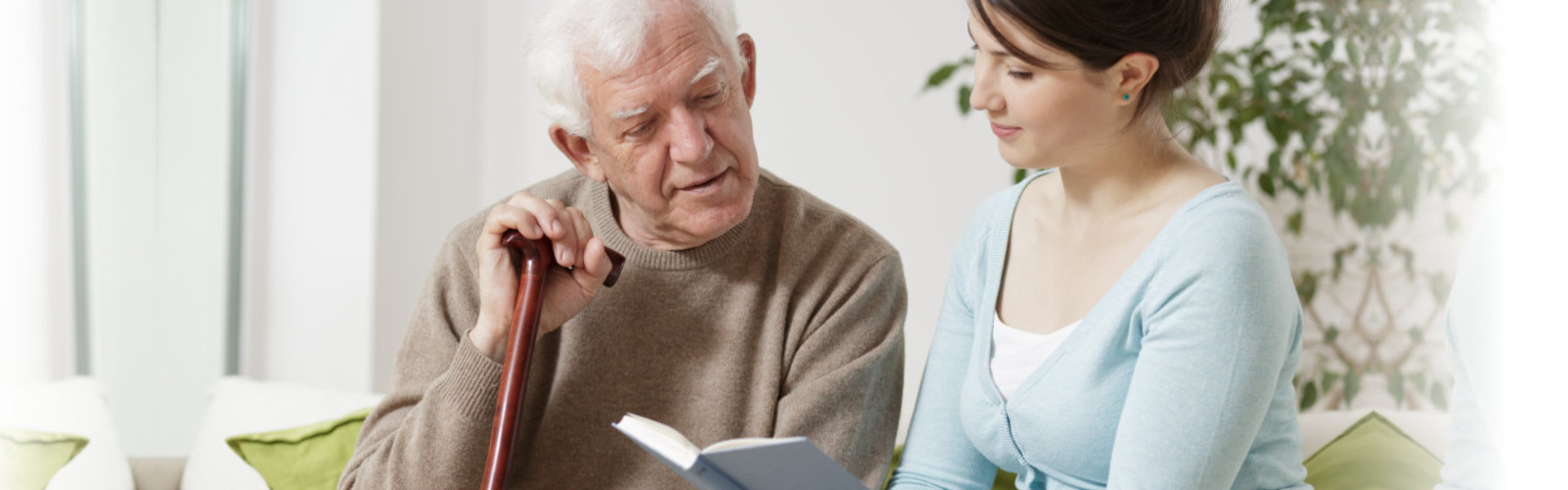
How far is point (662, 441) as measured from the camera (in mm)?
913

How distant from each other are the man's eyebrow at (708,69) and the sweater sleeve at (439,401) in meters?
0.39

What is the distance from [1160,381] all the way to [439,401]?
78 cm

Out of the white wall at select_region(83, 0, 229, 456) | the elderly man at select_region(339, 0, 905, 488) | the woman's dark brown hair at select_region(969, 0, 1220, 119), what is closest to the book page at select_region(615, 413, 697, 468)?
the elderly man at select_region(339, 0, 905, 488)

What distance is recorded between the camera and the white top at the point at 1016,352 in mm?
1125

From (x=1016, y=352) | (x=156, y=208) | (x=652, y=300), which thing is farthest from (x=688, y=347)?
(x=156, y=208)

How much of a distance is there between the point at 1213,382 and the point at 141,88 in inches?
86.9

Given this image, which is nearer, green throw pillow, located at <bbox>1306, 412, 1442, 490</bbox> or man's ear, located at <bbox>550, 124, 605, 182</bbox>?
man's ear, located at <bbox>550, 124, 605, 182</bbox>

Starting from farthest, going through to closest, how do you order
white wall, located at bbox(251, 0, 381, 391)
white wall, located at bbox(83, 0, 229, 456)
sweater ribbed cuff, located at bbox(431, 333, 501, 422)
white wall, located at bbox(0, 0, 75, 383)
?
white wall, located at bbox(251, 0, 381, 391) < white wall, located at bbox(83, 0, 229, 456) < white wall, located at bbox(0, 0, 75, 383) < sweater ribbed cuff, located at bbox(431, 333, 501, 422)

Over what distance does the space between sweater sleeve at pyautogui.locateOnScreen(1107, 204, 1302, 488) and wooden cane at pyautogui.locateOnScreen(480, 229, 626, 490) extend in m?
0.62

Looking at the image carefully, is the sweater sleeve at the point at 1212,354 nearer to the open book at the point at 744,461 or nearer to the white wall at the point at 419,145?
the open book at the point at 744,461

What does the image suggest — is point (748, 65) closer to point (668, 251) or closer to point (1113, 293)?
point (668, 251)

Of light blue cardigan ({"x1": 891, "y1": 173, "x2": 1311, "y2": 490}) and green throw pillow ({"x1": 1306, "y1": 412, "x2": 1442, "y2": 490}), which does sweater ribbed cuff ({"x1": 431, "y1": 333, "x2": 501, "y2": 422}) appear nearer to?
light blue cardigan ({"x1": 891, "y1": 173, "x2": 1311, "y2": 490})

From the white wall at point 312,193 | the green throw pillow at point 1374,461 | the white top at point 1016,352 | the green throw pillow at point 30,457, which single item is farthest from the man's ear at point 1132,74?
the white wall at point 312,193

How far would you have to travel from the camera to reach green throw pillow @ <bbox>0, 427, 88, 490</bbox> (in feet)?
5.23
